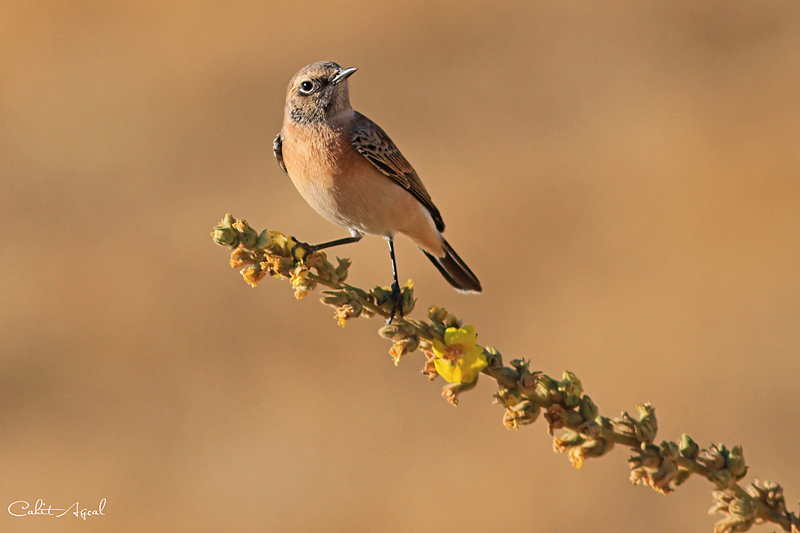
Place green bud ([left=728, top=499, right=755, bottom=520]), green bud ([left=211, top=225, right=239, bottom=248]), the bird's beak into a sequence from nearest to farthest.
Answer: green bud ([left=728, top=499, right=755, bottom=520]), green bud ([left=211, top=225, right=239, bottom=248]), the bird's beak

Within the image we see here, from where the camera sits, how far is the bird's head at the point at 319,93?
14.1ft

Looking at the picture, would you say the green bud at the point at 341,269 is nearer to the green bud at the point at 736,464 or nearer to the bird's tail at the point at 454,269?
the green bud at the point at 736,464

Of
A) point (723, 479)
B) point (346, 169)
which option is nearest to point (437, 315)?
point (723, 479)

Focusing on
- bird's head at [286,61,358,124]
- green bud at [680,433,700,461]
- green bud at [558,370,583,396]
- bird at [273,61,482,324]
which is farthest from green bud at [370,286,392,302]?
bird's head at [286,61,358,124]

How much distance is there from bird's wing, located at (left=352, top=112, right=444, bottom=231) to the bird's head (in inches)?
6.9

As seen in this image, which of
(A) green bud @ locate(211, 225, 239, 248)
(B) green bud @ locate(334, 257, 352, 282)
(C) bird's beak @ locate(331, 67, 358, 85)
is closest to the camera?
(A) green bud @ locate(211, 225, 239, 248)

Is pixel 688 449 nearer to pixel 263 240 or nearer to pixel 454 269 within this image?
pixel 263 240

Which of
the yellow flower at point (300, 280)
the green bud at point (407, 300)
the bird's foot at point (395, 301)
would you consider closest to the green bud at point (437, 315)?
the bird's foot at point (395, 301)

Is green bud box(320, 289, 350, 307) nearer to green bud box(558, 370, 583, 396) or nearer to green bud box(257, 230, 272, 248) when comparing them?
green bud box(257, 230, 272, 248)

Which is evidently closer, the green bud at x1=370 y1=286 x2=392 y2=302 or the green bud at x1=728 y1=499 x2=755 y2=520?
the green bud at x1=728 y1=499 x2=755 y2=520

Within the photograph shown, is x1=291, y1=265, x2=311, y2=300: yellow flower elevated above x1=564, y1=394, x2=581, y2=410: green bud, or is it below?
above

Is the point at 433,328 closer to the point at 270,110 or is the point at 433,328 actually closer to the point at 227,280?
the point at 227,280

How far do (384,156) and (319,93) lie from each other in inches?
21.0

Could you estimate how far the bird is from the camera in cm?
402
